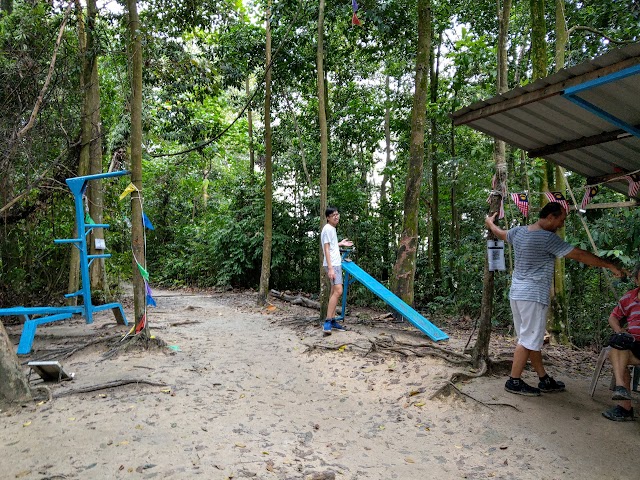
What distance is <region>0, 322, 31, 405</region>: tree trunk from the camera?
3727 mm

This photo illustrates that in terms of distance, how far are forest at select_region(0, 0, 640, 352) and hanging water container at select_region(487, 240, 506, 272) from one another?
4.01 ft

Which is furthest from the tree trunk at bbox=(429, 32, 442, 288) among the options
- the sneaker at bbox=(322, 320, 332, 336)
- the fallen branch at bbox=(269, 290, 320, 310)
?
the sneaker at bbox=(322, 320, 332, 336)

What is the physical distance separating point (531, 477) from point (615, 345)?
1317mm

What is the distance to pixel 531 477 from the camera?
9.89 ft

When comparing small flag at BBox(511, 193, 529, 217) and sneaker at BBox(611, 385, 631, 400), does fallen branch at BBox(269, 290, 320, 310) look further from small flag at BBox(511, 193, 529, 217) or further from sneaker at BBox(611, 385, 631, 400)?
sneaker at BBox(611, 385, 631, 400)

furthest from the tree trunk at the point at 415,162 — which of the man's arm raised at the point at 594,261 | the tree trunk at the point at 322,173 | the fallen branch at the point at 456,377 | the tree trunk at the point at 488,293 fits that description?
the man's arm raised at the point at 594,261

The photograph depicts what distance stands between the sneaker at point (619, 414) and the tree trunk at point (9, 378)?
4856 mm

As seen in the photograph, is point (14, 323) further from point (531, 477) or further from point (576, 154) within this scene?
point (576, 154)

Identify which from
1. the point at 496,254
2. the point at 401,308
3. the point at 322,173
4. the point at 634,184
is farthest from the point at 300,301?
the point at 634,184

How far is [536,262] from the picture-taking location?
400 cm

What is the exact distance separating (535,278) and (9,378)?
15.2ft

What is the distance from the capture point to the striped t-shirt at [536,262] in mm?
3930

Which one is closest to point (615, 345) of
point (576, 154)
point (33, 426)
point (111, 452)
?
point (576, 154)

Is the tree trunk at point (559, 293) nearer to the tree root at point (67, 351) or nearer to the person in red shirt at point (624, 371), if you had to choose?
the person in red shirt at point (624, 371)
